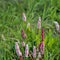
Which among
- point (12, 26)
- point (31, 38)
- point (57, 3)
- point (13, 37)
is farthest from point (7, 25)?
point (57, 3)

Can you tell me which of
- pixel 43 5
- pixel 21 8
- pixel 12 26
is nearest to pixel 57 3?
pixel 43 5

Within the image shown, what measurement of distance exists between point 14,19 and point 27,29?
45 centimetres

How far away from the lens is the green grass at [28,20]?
7.91 feet

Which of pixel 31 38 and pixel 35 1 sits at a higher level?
pixel 35 1

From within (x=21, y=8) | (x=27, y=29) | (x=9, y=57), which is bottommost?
(x=9, y=57)

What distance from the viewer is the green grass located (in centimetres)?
241

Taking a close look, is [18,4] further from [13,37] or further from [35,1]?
[13,37]

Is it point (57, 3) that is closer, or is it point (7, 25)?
point (7, 25)

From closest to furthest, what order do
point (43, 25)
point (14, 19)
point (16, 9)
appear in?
point (43, 25) → point (14, 19) → point (16, 9)

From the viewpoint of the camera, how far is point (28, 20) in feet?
9.29

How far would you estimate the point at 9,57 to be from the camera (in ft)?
7.73

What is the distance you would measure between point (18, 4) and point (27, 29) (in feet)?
2.39

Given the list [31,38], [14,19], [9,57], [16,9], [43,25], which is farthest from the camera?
[16,9]

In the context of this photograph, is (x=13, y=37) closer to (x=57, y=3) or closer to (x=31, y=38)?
(x=31, y=38)
